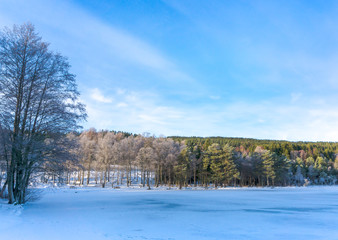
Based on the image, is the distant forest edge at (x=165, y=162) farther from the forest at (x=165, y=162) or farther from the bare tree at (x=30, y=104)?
the bare tree at (x=30, y=104)

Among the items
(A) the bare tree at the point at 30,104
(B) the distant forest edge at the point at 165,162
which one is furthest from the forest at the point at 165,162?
(A) the bare tree at the point at 30,104

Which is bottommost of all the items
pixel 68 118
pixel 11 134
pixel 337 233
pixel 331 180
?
pixel 331 180

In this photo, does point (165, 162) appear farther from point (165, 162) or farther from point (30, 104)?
point (30, 104)

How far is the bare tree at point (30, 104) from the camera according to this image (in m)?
17.4

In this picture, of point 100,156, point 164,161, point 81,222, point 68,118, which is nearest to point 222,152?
point 164,161

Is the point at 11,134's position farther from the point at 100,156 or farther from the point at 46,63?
the point at 100,156

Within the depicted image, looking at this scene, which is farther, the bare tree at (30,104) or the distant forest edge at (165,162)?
the distant forest edge at (165,162)

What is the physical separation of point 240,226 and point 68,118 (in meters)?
14.4

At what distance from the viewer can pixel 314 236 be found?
1001 centimetres

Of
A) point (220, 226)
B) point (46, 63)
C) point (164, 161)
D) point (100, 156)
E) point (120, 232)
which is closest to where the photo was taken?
point (120, 232)

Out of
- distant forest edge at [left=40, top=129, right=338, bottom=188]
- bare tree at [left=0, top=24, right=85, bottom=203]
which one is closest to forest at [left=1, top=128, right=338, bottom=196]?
distant forest edge at [left=40, top=129, right=338, bottom=188]

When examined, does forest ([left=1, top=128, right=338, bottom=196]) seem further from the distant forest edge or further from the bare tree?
the bare tree

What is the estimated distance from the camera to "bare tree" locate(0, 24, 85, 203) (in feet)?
57.1

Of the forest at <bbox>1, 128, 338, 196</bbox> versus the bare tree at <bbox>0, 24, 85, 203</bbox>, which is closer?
the bare tree at <bbox>0, 24, 85, 203</bbox>
